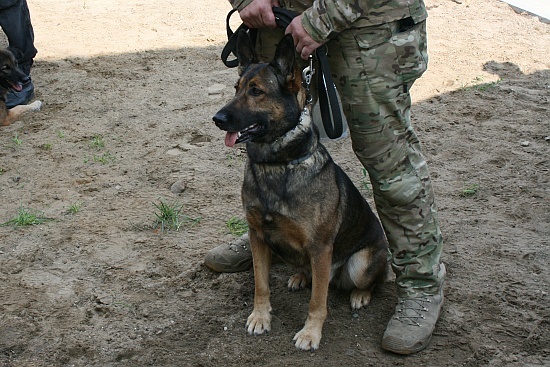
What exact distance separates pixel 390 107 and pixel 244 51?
82 cm

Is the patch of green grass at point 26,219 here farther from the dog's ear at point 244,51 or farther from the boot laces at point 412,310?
the boot laces at point 412,310

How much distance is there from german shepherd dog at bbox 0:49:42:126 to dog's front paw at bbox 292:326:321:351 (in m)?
4.56

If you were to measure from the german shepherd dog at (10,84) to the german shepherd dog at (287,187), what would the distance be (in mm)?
4201

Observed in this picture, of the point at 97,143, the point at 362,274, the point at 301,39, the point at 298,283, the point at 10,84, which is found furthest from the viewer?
the point at 10,84

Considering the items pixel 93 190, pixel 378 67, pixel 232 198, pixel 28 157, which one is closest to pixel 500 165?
pixel 232 198

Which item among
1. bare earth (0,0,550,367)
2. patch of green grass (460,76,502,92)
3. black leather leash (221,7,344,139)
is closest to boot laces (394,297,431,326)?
bare earth (0,0,550,367)

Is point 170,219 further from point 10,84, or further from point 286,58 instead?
point 10,84

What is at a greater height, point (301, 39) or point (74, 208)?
point (301, 39)

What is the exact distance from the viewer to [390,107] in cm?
337

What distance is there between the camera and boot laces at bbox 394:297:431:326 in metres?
3.64

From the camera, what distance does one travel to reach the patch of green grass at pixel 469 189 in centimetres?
523

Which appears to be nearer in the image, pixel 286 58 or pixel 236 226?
pixel 286 58

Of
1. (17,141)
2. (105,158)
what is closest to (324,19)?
(105,158)

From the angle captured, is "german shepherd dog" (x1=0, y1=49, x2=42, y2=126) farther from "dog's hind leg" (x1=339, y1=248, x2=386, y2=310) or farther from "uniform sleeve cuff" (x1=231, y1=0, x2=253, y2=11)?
"dog's hind leg" (x1=339, y1=248, x2=386, y2=310)
